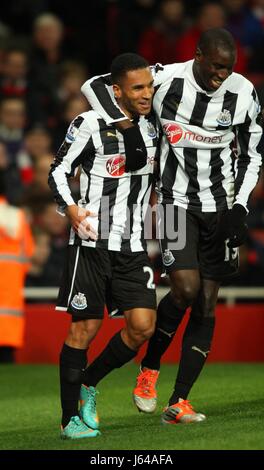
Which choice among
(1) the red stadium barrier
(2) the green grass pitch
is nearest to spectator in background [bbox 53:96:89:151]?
(1) the red stadium barrier

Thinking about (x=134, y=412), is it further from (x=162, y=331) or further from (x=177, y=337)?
(x=177, y=337)

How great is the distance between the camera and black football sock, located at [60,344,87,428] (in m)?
5.61

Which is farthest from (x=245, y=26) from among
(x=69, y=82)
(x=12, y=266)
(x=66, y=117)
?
(x=12, y=266)

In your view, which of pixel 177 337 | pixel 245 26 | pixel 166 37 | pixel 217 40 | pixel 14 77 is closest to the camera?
pixel 217 40

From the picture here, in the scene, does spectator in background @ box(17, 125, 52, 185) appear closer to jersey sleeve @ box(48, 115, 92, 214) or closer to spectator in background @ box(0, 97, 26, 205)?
spectator in background @ box(0, 97, 26, 205)

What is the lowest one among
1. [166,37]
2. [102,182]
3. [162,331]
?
[162,331]

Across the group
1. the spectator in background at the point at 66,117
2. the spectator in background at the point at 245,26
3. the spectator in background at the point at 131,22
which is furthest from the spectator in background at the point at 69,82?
the spectator in background at the point at 245,26

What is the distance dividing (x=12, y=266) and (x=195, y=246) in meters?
3.95

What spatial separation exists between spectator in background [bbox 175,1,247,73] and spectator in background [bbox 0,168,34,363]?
10.2 feet

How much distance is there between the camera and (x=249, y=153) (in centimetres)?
618

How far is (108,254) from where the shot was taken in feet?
18.7

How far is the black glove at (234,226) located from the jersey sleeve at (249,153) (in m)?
0.07

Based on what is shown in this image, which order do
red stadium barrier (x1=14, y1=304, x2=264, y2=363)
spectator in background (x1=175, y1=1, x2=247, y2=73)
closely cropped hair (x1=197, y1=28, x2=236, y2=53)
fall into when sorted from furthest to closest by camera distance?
spectator in background (x1=175, y1=1, x2=247, y2=73), red stadium barrier (x1=14, y1=304, x2=264, y2=363), closely cropped hair (x1=197, y1=28, x2=236, y2=53)

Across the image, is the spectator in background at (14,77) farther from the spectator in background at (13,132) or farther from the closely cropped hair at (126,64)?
the closely cropped hair at (126,64)
